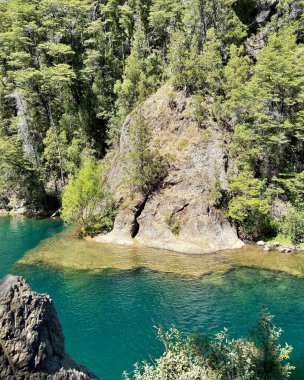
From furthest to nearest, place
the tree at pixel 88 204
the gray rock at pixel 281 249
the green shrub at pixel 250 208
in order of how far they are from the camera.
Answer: the tree at pixel 88 204, the green shrub at pixel 250 208, the gray rock at pixel 281 249

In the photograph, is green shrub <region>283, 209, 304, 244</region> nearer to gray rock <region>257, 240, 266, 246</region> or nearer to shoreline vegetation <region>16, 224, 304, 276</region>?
shoreline vegetation <region>16, 224, 304, 276</region>

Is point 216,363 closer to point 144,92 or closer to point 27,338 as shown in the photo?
point 27,338

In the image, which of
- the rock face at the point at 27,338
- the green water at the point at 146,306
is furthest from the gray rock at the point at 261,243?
the rock face at the point at 27,338

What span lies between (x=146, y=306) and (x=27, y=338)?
18317 millimetres

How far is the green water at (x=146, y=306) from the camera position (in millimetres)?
22119

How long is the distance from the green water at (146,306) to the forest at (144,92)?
495 inches

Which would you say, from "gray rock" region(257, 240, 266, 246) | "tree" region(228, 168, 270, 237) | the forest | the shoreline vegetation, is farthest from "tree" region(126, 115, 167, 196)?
"gray rock" region(257, 240, 266, 246)

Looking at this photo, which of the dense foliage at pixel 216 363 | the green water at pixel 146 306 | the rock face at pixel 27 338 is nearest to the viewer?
the rock face at pixel 27 338

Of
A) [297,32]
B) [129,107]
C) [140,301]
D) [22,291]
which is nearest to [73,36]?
[129,107]

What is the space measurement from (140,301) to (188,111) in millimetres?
31254

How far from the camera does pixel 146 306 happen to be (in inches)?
1090

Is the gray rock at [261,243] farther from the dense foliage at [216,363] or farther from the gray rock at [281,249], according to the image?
the dense foliage at [216,363]

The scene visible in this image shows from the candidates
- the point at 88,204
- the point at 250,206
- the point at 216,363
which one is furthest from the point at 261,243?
the point at 216,363

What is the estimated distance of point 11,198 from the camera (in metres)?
71.5
